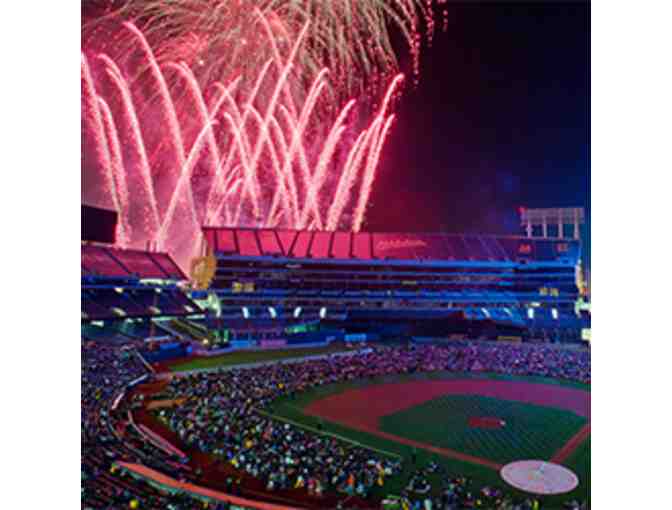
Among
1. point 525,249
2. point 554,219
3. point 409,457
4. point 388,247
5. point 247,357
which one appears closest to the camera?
point 409,457

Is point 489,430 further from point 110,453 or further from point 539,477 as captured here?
point 110,453

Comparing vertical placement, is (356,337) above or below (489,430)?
below

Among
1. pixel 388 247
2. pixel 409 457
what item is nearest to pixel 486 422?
pixel 409 457

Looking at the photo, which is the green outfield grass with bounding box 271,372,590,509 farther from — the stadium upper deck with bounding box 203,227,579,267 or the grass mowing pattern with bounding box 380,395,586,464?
the stadium upper deck with bounding box 203,227,579,267

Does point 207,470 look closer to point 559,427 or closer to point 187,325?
point 559,427

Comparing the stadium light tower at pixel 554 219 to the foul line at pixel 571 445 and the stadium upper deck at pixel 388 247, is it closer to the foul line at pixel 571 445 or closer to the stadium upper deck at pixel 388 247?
the stadium upper deck at pixel 388 247

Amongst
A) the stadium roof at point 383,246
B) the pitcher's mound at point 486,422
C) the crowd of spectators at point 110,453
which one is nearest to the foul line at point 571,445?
the pitcher's mound at point 486,422

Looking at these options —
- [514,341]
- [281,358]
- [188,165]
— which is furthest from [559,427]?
[188,165]
